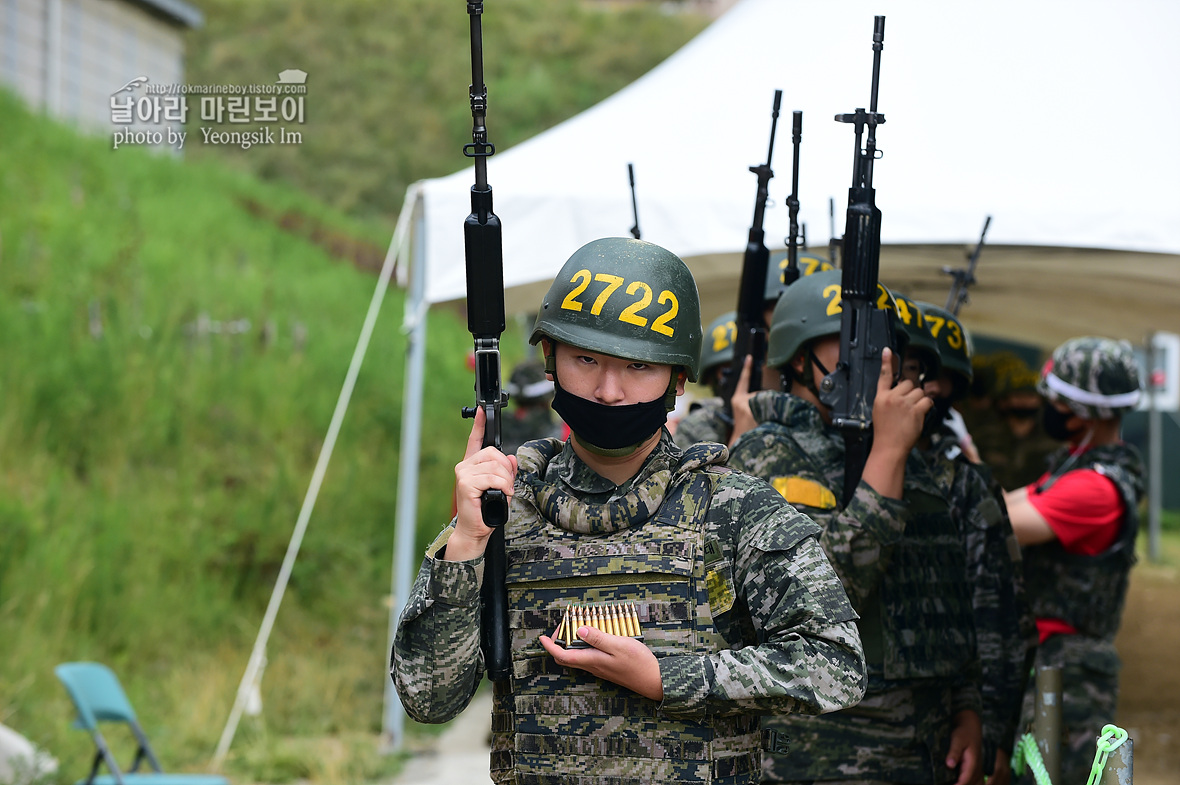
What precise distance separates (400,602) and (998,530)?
3.79 metres

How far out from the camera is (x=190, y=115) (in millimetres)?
22781

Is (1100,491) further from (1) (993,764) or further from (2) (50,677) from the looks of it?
(2) (50,677)

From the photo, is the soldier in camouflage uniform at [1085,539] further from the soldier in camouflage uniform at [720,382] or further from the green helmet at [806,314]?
the green helmet at [806,314]

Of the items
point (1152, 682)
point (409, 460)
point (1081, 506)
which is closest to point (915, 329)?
point (1081, 506)

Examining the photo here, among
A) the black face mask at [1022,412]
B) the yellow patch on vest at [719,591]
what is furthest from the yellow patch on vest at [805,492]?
the black face mask at [1022,412]

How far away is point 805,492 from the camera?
104 inches

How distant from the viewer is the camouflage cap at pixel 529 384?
7672mm

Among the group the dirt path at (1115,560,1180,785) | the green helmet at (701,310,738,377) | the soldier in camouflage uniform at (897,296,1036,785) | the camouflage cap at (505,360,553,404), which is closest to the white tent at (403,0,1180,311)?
the green helmet at (701,310,738,377)

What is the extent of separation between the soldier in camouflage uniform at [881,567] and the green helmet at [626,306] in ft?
2.22

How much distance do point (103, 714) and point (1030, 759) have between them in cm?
392

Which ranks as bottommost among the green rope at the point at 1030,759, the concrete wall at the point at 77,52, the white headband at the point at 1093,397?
the green rope at the point at 1030,759

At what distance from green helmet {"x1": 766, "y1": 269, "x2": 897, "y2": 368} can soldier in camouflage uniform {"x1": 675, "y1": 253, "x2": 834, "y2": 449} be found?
0.68 ft

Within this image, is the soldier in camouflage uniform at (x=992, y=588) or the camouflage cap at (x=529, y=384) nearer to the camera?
the soldier in camouflage uniform at (x=992, y=588)

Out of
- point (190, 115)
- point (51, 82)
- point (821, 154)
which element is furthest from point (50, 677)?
point (190, 115)
